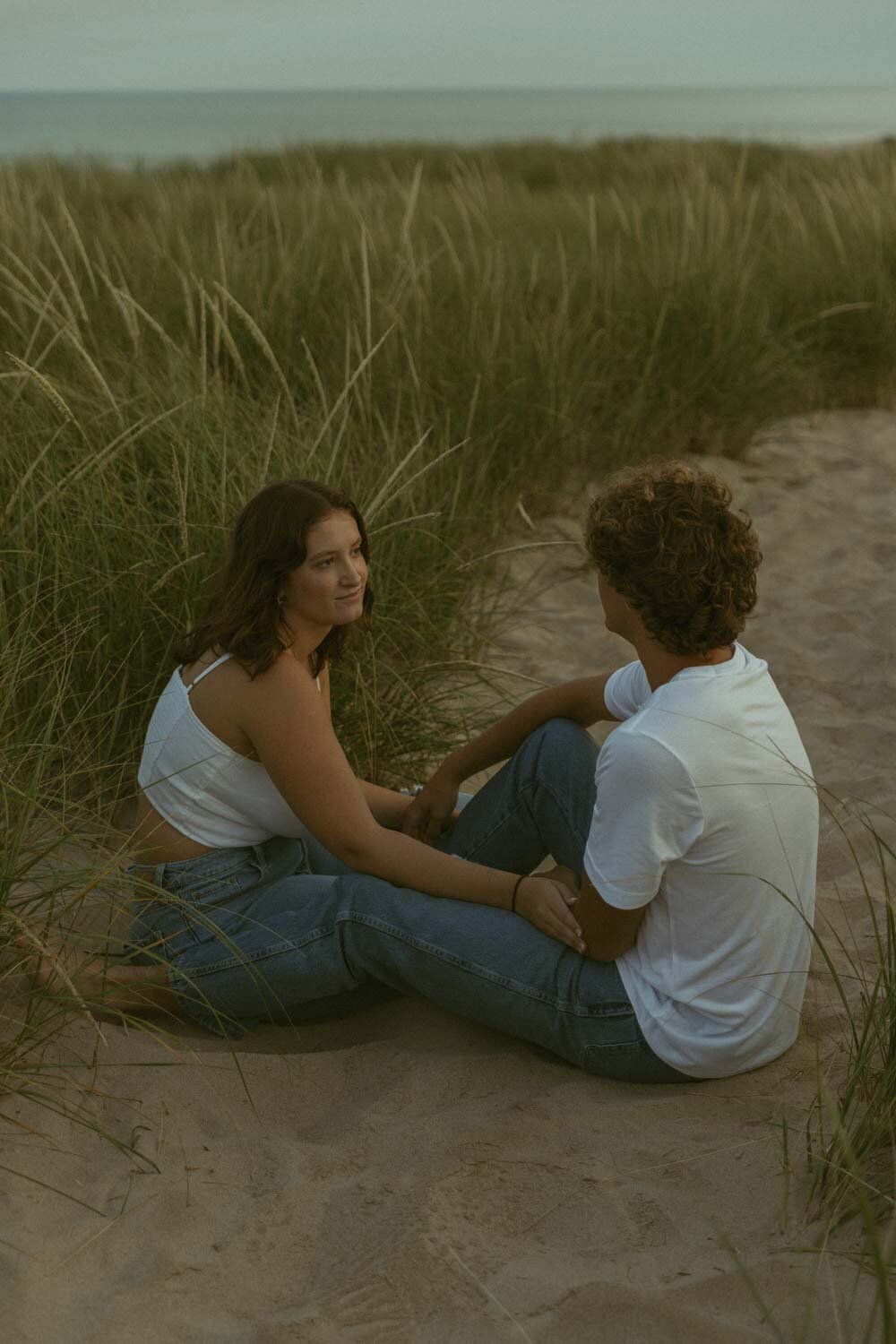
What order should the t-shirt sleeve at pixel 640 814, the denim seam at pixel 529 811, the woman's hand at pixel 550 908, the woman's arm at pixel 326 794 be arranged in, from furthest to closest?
the denim seam at pixel 529 811
the woman's arm at pixel 326 794
the woman's hand at pixel 550 908
the t-shirt sleeve at pixel 640 814

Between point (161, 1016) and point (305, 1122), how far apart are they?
420mm

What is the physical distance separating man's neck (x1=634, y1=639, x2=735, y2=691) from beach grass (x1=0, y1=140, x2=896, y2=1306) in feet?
1.46

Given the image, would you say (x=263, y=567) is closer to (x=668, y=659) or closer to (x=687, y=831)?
(x=668, y=659)

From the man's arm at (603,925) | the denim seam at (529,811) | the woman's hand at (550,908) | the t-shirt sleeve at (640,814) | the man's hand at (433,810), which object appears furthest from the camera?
the man's hand at (433,810)

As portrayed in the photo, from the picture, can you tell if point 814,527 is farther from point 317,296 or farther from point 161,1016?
point 161,1016

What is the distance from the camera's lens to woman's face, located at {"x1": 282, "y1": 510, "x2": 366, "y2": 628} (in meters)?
2.27

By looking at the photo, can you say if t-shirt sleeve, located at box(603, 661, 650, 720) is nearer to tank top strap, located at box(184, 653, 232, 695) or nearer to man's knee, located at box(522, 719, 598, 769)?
man's knee, located at box(522, 719, 598, 769)

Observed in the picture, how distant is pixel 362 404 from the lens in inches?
151

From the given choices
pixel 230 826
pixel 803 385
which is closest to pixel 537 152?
pixel 803 385

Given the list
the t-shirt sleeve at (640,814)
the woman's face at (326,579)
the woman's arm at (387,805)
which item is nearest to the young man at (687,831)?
the t-shirt sleeve at (640,814)

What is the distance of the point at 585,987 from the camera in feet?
6.66

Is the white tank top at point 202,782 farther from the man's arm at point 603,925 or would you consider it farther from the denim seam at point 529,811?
the man's arm at point 603,925

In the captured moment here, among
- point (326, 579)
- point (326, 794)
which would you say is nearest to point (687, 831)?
point (326, 794)

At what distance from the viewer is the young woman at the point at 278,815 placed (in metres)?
2.20
